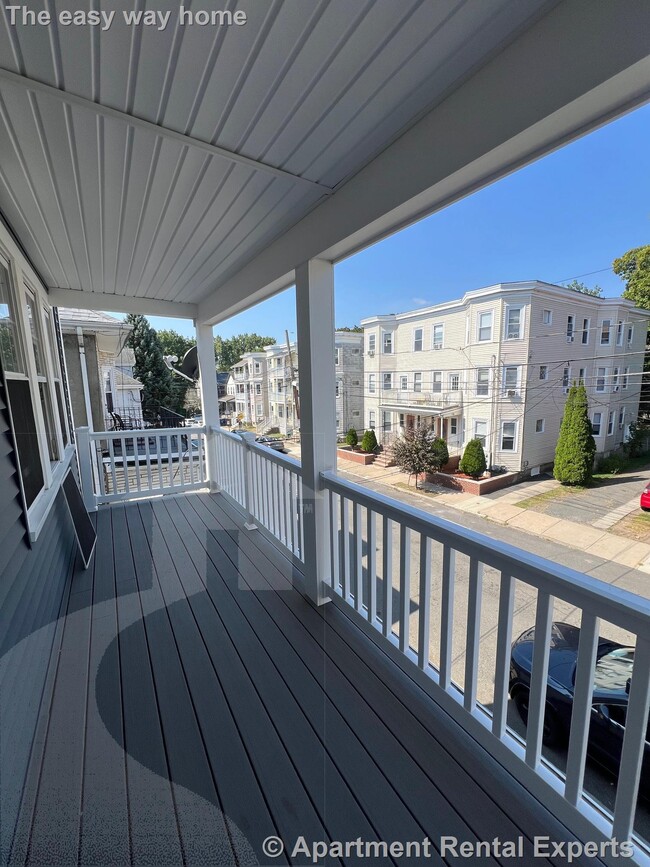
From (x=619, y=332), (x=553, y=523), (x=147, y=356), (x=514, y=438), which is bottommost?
(x=553, y=523)

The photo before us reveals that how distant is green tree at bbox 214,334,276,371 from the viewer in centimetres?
378

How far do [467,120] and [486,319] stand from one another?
729 millimetres

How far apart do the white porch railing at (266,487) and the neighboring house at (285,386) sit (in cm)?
34

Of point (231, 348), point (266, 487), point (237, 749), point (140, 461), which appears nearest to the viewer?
point (237, 749)

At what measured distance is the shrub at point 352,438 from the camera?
6.01 ft

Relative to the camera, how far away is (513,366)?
3.49ft

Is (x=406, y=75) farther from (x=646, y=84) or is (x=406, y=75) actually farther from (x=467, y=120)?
(x=646, y=84)

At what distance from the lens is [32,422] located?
2385 mm

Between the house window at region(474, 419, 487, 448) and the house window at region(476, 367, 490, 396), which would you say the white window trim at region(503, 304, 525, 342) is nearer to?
the house window at region(476, 367, 490, 396)

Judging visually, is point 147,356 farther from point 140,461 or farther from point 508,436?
point 508,436

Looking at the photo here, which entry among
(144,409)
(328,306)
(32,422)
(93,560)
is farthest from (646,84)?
(144,409)

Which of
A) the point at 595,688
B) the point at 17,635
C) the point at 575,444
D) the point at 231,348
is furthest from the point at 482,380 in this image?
the point at 231,348

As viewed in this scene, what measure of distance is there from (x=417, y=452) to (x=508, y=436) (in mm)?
339

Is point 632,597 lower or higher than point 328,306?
lower
